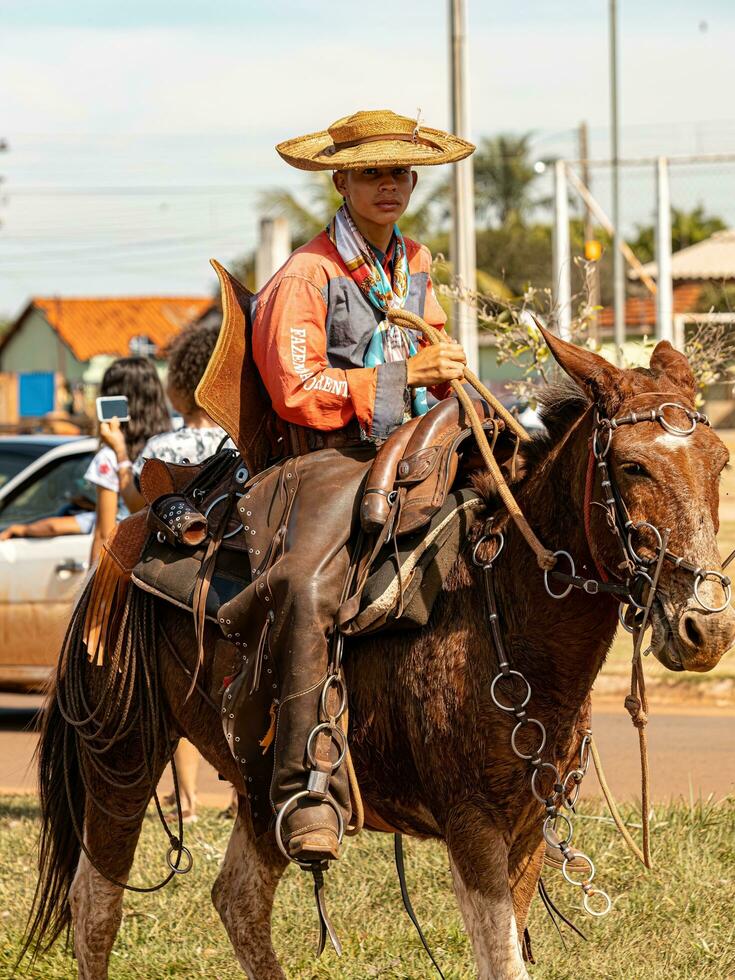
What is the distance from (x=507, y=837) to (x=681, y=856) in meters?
2.08

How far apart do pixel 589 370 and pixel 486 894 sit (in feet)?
4.53

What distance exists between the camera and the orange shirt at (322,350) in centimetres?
416

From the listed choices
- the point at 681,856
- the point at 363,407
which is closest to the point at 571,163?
the point at 681,856

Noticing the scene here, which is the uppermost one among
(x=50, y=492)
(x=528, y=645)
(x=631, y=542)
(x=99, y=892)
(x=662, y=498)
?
(x=662, y=498)

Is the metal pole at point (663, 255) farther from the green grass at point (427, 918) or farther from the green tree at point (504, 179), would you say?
the green tree at point (504, 179)

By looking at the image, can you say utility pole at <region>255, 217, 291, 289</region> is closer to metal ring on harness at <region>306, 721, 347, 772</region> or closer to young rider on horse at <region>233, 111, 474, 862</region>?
young rider on horse at <region>233, 111, 474, 862</region>

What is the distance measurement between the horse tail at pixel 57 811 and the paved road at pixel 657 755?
1704mm

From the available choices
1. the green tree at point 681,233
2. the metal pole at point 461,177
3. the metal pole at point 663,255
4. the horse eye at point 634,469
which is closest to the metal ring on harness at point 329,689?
the horse eye at point 634,469

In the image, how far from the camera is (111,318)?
68.6 m

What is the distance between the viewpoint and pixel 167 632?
4.75 meters

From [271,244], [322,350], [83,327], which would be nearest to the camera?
[322,350]

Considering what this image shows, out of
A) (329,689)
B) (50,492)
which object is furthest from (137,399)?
(329,689)

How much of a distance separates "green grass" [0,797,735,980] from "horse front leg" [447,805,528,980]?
3.90 ft

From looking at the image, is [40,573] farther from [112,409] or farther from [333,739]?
[333,739]
